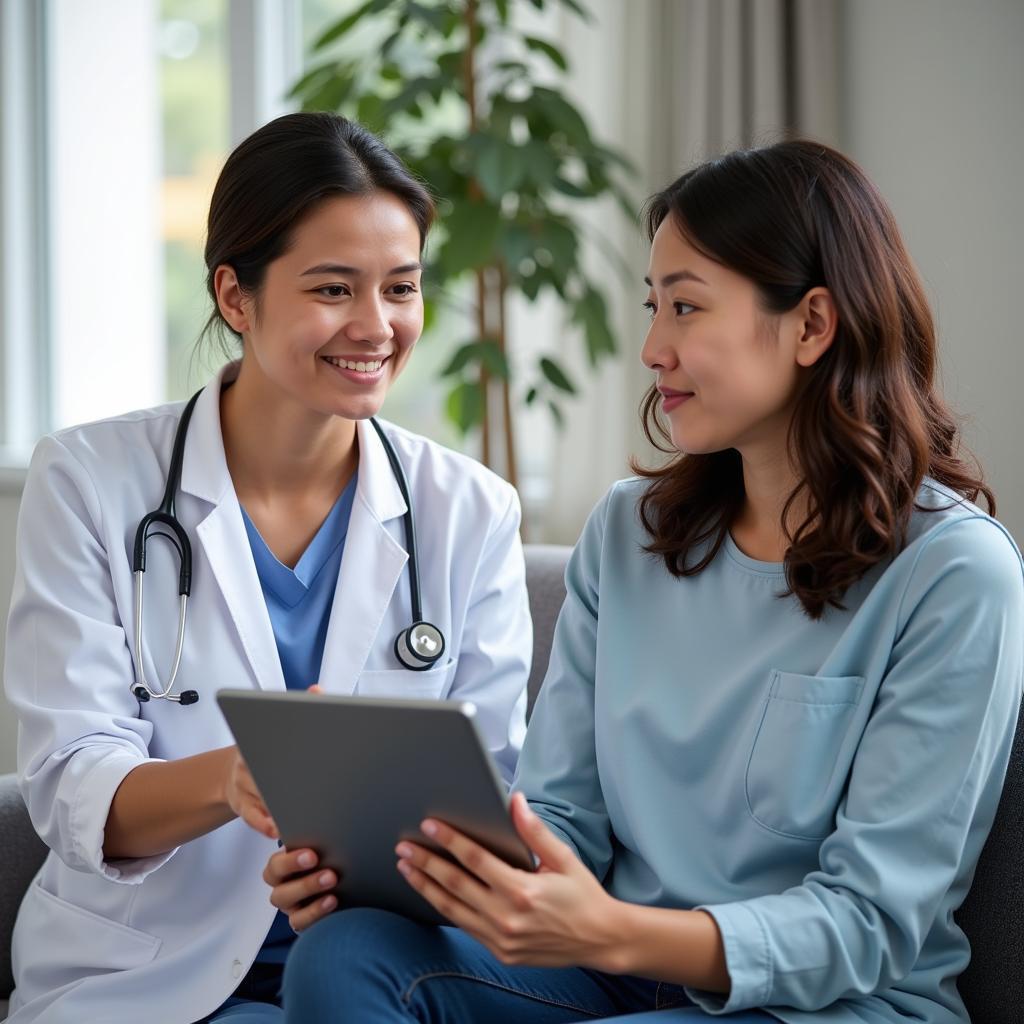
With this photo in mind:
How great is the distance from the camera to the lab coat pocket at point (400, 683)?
152 cm

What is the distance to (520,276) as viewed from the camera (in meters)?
2.67

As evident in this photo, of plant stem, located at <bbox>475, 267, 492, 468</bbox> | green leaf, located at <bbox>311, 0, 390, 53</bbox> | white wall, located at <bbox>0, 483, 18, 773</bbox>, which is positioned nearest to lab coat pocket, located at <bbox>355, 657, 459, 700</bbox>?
plant stem, located at <bbox>475, 267, 492, 468</bbox>

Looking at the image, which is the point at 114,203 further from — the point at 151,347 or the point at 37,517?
the point at 37,517

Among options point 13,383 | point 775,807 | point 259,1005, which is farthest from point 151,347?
point 775,807

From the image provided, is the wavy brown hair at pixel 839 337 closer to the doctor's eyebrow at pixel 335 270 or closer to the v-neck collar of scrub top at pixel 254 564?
the doctor's eyebrow at pixel 335 270

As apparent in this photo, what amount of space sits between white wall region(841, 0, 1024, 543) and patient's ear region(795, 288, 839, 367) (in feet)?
4.41

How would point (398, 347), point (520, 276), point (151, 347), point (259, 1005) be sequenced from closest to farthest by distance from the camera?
point (259, 1005) < point (398, 347) < point (520, 276) < point (151, 347)

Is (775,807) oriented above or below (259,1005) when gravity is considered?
above

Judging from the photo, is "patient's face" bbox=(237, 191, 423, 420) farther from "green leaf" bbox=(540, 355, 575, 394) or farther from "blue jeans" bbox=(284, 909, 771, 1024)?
"green leaf" bbox=(540, 355, 575, 394)

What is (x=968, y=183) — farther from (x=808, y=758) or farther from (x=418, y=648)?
(x=808, y=758)

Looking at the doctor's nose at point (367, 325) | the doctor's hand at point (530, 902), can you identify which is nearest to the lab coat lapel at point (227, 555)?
the doctor's nose at point (367, 325)

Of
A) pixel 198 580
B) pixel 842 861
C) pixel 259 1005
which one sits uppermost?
pixel 198 580

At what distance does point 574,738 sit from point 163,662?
0.49 metres

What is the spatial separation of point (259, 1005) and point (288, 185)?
3.02 ft
